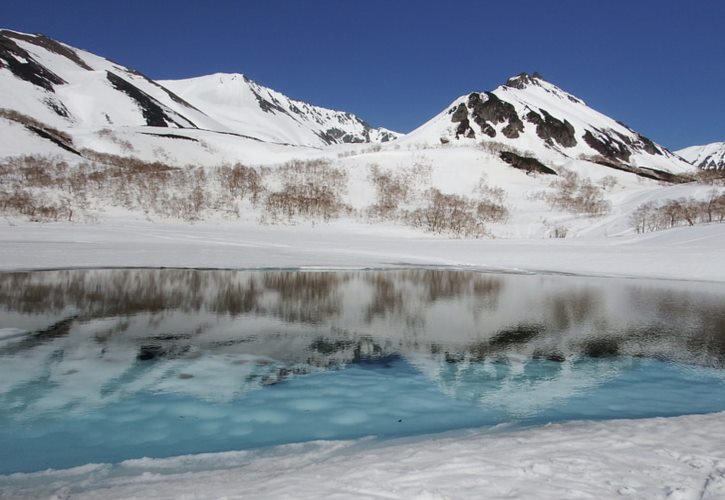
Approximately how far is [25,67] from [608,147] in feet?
622

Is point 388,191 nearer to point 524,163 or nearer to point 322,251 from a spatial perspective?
point 524,163

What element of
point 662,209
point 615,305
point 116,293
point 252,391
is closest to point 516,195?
point 662,209

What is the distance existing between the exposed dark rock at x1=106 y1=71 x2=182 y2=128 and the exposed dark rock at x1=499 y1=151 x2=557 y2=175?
355 feet

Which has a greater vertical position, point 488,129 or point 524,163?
point 488,129

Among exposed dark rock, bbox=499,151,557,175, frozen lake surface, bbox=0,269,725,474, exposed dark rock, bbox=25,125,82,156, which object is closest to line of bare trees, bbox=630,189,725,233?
exposed dark rock, bbox=499,151,557,175

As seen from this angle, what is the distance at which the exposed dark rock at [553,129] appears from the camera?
539 ft

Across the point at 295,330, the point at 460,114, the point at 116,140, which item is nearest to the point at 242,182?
the point at 116,140

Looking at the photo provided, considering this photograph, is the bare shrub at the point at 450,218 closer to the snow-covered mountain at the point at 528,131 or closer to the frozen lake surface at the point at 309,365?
the frozen lake surface at the point at 309,365

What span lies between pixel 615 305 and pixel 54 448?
58.9 feet

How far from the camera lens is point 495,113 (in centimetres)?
16500

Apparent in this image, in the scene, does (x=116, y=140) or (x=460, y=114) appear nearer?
(x=116, y=140)

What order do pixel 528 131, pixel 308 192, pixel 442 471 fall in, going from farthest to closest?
pixel 528 131, pixel 308 192, pixel 442 471

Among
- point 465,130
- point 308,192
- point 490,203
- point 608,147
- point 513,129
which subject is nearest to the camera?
point 308,192

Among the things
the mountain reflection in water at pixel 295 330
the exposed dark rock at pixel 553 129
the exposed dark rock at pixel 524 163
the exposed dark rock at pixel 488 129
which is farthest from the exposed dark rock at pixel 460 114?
the mountain reflection in water at pixel 295 330
